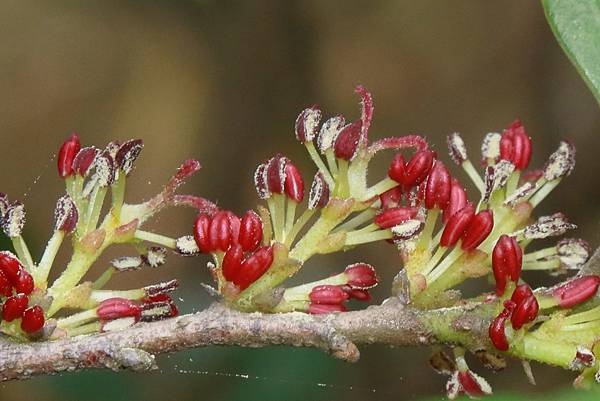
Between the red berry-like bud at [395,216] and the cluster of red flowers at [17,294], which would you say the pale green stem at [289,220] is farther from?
the cluster of red flowers at [17,294]

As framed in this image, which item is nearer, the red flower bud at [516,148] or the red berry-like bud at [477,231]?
the red berry-like bud at [477,231]

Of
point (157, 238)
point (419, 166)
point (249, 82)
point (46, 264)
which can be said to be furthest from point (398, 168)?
point (249, 82)

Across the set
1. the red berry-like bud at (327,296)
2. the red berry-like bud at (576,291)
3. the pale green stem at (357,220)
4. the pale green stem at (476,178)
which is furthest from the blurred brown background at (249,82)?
the red berry-like bud at (576,291)

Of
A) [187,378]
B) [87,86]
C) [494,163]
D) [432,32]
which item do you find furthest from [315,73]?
[494,163]

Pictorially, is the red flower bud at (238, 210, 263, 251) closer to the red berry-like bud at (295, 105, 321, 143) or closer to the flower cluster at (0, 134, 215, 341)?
the flower cluster at (0, 134, 215, 341)

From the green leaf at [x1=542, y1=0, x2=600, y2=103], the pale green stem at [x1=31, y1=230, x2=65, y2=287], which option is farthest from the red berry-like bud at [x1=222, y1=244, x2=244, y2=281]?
the green leaf at [x1=542, y1=0, x2=600, y2=103]

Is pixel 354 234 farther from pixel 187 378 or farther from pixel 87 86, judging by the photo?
pixel 87 86

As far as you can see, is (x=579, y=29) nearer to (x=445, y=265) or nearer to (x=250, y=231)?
(x=445, y=265)
